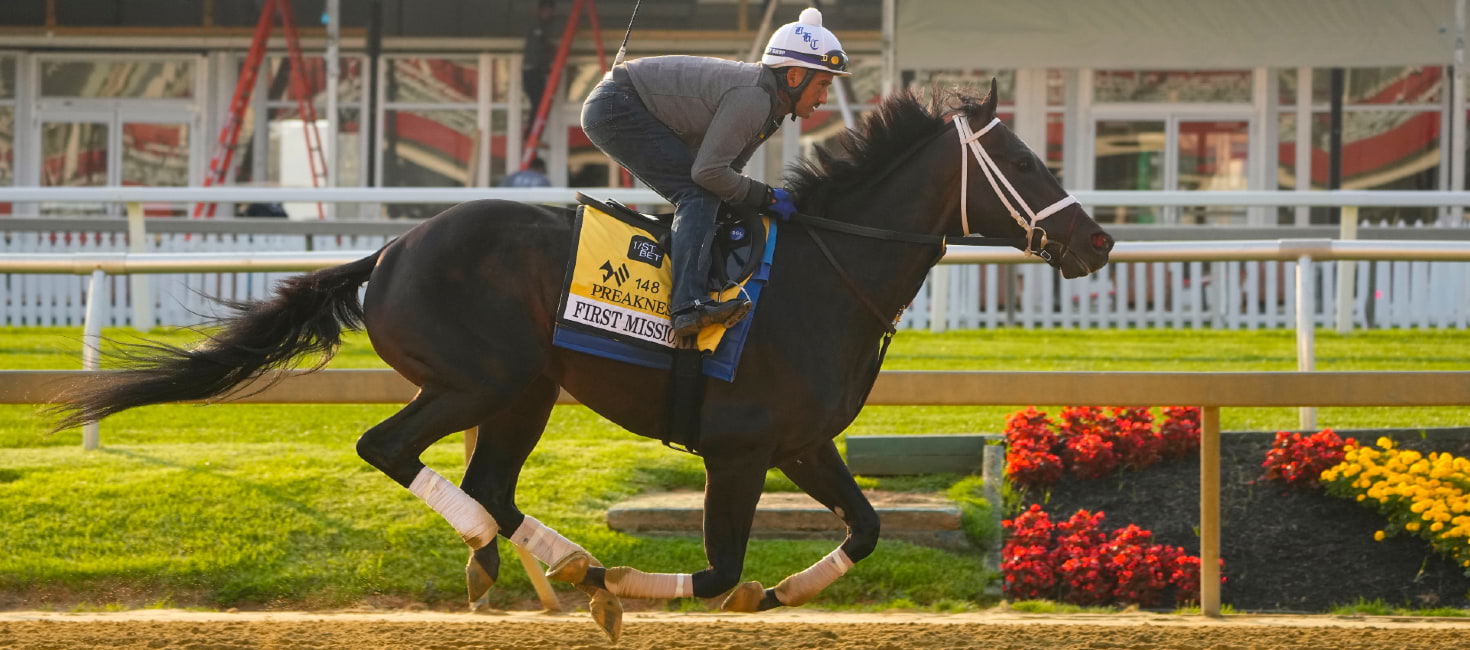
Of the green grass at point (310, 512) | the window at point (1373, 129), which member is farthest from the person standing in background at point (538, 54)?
the green grass at point (310, 512)

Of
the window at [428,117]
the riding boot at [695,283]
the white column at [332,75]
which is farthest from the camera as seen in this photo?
the window at [428,117]

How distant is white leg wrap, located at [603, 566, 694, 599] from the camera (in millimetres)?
4539

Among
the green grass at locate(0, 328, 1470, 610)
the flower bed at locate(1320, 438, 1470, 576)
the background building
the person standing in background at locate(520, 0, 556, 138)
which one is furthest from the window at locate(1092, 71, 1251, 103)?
the flower bed at locate(1320, 438, 1470, 576)

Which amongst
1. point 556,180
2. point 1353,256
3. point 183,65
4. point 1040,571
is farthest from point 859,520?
point 183,65

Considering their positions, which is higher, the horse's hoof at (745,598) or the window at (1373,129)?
the window at (1373,129)

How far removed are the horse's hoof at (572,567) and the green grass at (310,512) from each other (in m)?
1.38

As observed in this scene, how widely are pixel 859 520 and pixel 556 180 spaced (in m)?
13.9

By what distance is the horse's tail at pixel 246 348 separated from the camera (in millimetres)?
4641

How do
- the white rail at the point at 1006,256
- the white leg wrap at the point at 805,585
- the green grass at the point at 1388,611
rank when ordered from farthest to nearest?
1. the white rail at the point at 1006,256
2. the green grass at the point at 1388,611
3. the white leg wrap at the point at 805,585

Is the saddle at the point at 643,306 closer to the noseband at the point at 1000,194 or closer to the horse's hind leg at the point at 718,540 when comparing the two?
the horse's hind leg at the point at 718,540

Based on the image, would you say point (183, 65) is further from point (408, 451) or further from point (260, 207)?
point (408, 451)

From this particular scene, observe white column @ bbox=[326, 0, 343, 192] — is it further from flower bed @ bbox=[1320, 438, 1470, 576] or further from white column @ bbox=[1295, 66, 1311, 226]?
flower bed @ bbox=[1320, 438, 1470, 576]

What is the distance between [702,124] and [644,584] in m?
1.32

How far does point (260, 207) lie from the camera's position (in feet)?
51.1
